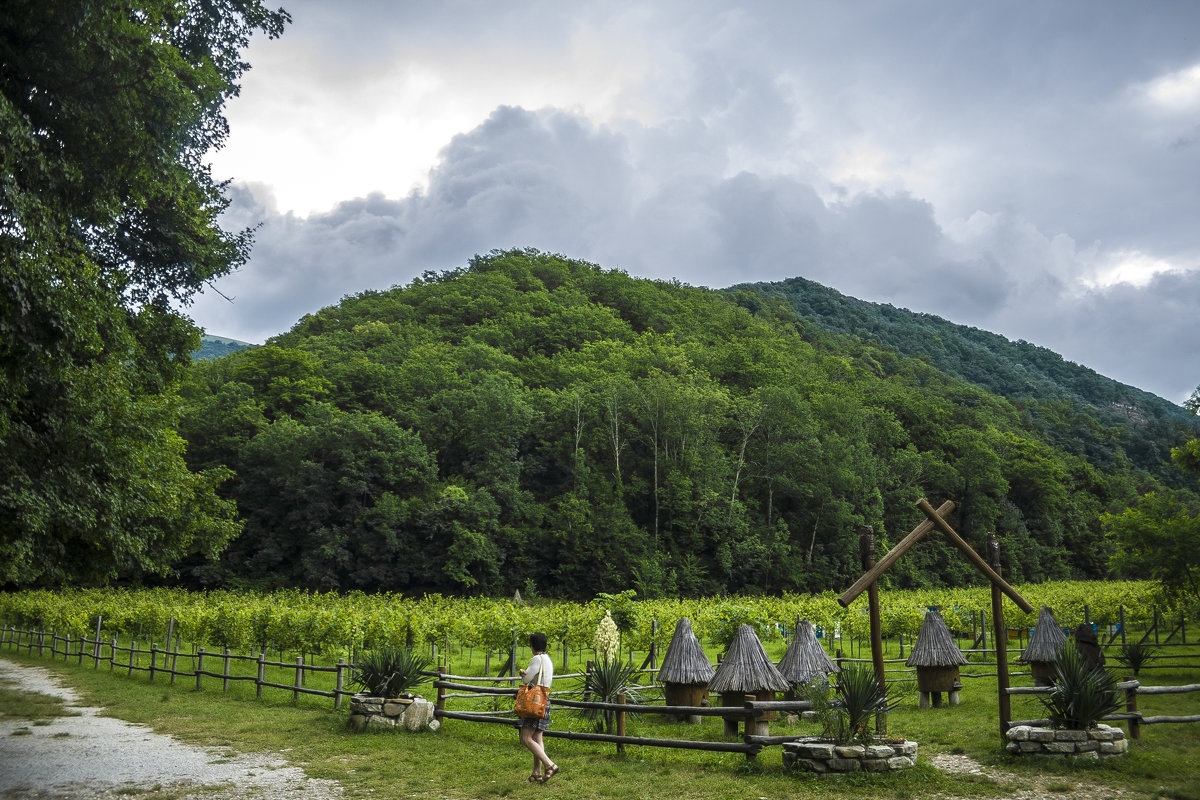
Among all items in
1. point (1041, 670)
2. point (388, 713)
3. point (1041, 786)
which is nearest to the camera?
point (1041, 786)

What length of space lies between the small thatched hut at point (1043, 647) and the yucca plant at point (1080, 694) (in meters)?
8.02

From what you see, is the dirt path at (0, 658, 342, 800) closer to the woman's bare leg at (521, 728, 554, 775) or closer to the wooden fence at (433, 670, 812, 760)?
the woman's bare leg at (521, 728, 554, 775)

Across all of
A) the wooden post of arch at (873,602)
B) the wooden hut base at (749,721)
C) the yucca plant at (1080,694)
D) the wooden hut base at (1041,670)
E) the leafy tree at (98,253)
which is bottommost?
the wooden hut base at (1041,670)

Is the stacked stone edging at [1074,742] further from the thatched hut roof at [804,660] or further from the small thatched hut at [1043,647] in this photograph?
the small thatched hut at [1043,647]

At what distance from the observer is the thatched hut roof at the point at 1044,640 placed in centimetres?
1589

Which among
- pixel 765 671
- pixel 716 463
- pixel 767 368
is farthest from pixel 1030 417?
pixel 765 671

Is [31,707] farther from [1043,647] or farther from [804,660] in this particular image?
[1043,647]

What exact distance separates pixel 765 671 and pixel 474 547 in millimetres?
31056

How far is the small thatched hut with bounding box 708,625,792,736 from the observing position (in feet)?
40.1

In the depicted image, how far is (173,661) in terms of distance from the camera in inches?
734

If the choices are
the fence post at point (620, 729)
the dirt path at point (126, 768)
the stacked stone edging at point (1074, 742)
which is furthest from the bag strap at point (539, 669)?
the stacked stone edging at point (1074, 742)

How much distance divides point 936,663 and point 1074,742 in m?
6.70

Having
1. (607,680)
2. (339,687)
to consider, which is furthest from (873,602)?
(339,687)

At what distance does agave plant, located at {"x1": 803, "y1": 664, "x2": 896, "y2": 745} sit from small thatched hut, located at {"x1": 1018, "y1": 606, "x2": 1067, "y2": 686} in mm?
9594
